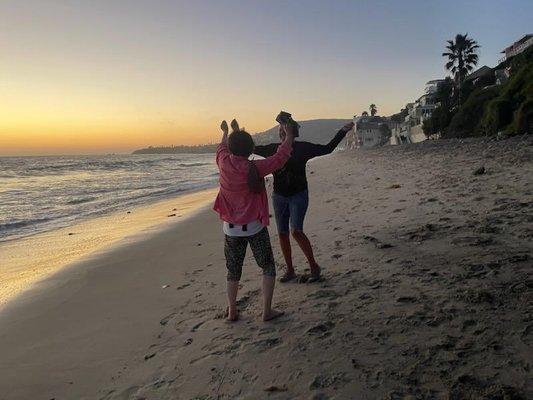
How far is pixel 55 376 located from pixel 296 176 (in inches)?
123

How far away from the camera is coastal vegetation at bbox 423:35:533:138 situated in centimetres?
2883

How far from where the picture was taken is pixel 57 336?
450cm

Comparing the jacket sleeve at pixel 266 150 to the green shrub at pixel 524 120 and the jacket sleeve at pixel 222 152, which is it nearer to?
the jacket sleeve at pixel 222 152

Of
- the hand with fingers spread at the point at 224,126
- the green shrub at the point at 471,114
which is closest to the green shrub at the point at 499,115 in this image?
the green shrub at the point at 471,114

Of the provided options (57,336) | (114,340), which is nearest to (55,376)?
(114,340)

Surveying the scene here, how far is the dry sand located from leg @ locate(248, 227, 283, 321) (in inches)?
8.1

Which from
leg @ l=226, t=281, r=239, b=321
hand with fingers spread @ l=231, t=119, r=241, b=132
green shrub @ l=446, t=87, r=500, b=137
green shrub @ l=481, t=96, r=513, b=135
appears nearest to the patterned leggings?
leg @ l=226, t=281, r=239, b=321

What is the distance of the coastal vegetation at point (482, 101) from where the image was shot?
94.6 feet

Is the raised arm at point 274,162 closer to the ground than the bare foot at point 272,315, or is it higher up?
higher up

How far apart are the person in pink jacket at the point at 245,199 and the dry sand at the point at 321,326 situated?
2.07ft

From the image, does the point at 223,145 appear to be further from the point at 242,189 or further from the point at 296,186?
the point at 296,186

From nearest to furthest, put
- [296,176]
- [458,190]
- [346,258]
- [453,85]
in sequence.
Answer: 1. [296,176]
2. [346,258]
3. [458,190]
4. [453,85]

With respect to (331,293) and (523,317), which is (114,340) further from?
(523,317)

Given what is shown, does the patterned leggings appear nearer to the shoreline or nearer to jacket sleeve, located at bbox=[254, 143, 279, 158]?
jacket sleeve, located at bbox=[254, 143, 279, 158]
